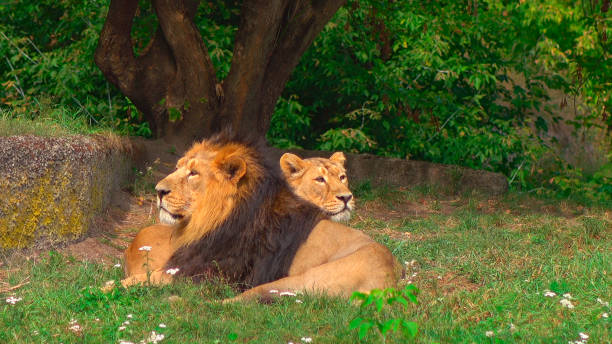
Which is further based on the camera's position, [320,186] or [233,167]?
[320,186]

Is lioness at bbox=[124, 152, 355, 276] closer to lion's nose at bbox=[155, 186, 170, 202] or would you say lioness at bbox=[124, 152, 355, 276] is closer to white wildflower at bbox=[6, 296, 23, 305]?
lion's nose at bbox=[155, 186, 170, 202]

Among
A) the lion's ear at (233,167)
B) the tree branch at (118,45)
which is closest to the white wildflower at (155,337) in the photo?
the lion's ear at (233,167)

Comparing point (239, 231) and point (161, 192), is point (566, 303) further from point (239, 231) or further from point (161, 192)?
point (161, 192)

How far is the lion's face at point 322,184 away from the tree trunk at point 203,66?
8.25ft

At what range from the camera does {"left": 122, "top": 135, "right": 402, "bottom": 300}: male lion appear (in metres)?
4.53

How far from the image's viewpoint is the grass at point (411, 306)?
3703mm

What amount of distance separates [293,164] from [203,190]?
1.61 metres

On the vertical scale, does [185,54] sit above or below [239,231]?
above

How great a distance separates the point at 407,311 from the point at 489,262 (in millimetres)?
1740

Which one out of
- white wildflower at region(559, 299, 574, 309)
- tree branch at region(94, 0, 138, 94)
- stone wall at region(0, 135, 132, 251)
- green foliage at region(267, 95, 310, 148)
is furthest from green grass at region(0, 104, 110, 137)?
white wildflower at region(559, 299, 574, 309)

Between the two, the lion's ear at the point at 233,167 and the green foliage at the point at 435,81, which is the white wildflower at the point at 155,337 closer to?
the lion's ear at the point at 233,167

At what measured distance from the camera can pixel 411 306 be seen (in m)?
4.16

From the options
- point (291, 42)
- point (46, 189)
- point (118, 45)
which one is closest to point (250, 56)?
point (291, 42)

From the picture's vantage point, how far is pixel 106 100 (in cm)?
1023
